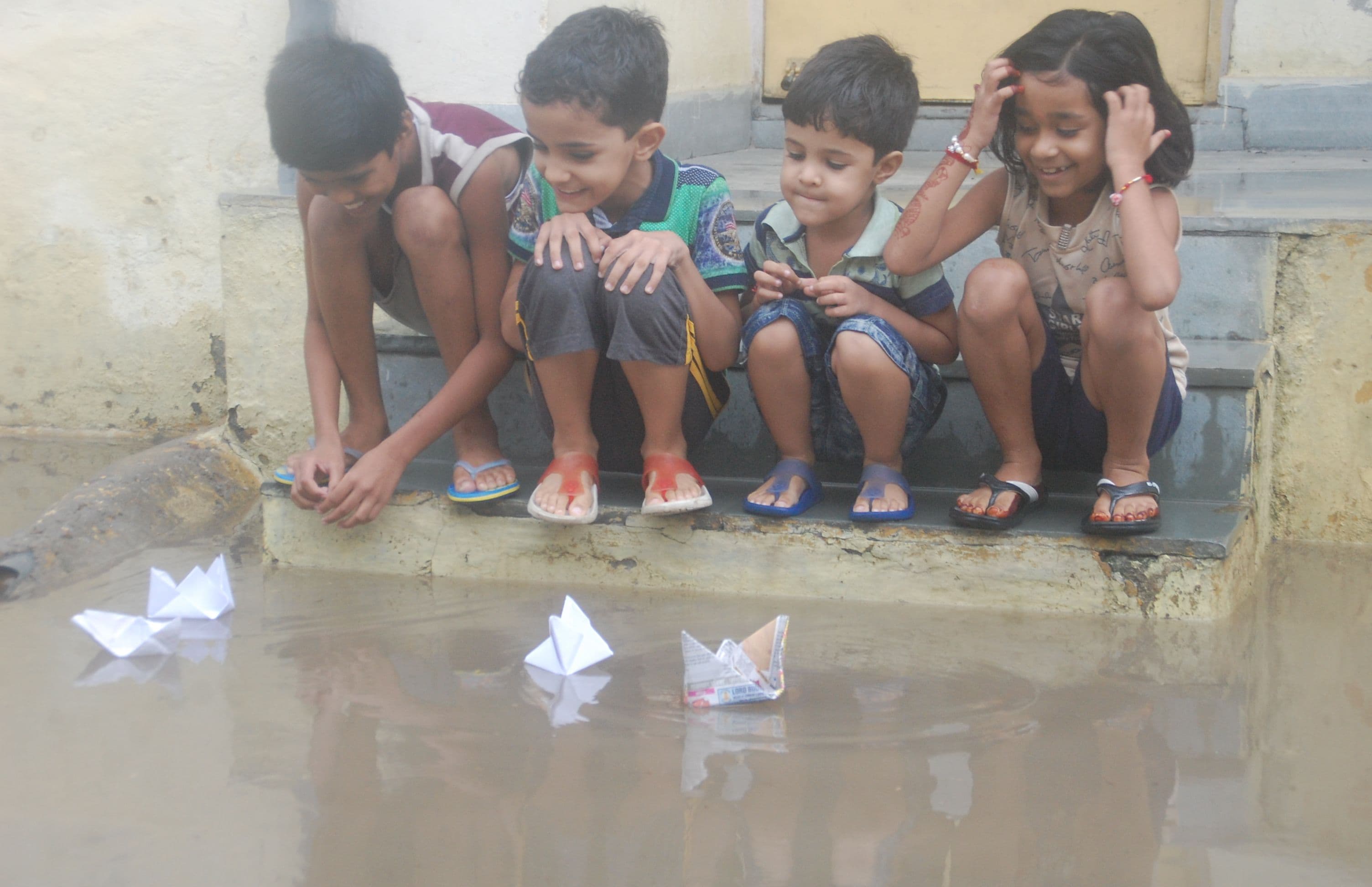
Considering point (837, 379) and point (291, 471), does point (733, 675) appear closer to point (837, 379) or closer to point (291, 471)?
point (837, 379)

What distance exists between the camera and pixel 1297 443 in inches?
94.7

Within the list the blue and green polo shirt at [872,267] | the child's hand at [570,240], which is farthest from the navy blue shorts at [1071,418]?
the child's hand at [570,240]

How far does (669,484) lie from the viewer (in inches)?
83.0

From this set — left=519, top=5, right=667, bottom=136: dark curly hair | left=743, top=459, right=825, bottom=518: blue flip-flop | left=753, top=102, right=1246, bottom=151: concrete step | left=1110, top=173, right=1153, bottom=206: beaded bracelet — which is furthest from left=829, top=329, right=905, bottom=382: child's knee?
left=753, top=102, right=1246, bottom=151: concrete step

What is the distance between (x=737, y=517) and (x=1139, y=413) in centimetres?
69

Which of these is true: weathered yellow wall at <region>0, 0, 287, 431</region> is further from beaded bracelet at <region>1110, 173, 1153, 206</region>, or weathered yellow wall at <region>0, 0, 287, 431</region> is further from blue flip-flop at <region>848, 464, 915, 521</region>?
beaded bracelet at <region>1110, 173, 1153, 206</region>

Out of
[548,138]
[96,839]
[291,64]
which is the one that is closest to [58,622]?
[96,839]

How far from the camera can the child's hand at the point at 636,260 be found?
6.57 feet

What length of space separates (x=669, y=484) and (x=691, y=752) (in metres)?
0.67

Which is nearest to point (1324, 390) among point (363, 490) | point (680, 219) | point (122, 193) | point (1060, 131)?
point (1060, 131)

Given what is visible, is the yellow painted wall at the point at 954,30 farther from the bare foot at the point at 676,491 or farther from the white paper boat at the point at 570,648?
the white paper boat at the point at 570,648

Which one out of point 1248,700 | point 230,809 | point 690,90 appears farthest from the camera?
point 690,90

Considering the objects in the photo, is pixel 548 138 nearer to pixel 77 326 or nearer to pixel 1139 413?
pixel 1139 413

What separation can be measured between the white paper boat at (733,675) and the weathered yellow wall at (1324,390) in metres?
1.32
